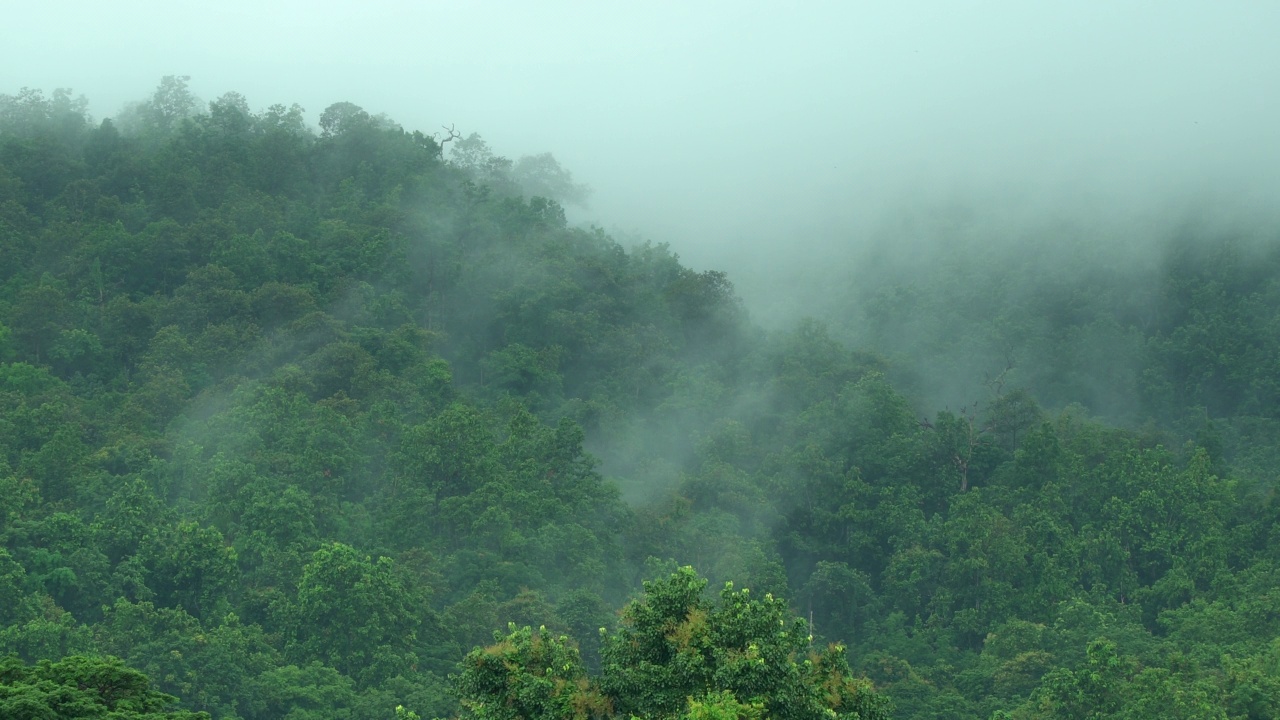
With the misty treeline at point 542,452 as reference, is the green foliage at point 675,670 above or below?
below

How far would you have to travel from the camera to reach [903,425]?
57.2 m

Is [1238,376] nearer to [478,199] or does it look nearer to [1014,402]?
[1014,402]

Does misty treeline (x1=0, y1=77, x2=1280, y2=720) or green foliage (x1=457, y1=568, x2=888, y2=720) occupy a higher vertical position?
misty treeline (x1=0, y1=77, x2=1280, y2=720)

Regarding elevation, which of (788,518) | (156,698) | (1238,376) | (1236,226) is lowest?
(156,698)

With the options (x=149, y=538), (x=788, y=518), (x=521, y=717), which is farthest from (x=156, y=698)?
(x=788, y=518)

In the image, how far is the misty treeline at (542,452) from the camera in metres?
38.0

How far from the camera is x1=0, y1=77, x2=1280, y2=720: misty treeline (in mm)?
38000

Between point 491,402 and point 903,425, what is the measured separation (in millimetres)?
15217

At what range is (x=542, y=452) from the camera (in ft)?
170

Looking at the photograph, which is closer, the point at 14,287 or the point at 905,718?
the point at 905,718

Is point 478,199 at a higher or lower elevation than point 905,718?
higher

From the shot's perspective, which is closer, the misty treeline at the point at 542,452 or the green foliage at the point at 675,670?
the green foliage at the point at 675,670

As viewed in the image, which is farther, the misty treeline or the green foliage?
the misty treeline

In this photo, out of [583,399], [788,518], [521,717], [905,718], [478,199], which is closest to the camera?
[521,717]
